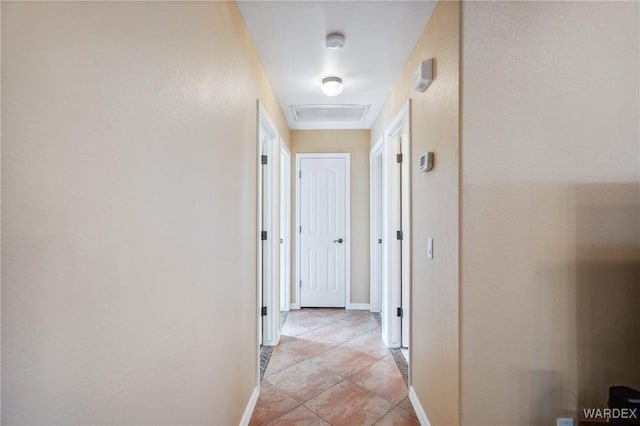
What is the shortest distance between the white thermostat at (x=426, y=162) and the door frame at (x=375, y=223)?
2041mm

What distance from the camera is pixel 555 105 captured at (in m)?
1.44

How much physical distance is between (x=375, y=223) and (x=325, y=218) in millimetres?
682

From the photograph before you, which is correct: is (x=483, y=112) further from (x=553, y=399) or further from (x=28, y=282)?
(x=28, y=282)

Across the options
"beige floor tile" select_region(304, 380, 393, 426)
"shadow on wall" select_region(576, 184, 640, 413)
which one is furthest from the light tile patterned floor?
"shadow on wall" select_region(576, 184, 640, 413)

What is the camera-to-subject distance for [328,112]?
3.67m

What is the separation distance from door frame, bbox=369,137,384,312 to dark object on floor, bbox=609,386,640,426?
9.54 feet

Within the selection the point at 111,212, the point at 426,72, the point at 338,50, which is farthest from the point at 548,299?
the point at 338,50

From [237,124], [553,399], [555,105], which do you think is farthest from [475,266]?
[237,124]

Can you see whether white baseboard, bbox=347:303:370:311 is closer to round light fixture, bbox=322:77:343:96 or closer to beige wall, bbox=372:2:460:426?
beige wall, bbox=372:2:460:426

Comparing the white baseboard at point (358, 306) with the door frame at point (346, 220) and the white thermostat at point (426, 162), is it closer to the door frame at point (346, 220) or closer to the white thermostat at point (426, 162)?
the door frame at point (346, 220)

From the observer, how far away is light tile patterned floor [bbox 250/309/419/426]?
2.11 m

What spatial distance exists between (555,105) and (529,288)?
829 mm

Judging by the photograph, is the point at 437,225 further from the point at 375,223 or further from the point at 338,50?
the point at 375,223

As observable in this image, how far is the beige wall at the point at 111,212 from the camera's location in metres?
0.57
